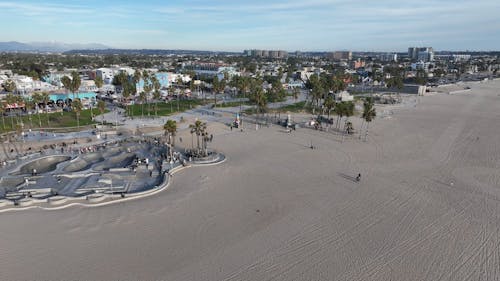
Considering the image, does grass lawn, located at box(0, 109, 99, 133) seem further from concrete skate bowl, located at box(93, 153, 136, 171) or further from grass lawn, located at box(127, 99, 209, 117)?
concrete skate bowl, located at box(93, 153, 136, 171)

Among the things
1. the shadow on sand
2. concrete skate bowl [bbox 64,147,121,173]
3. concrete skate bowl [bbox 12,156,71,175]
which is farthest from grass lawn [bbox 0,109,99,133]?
the shadow on sand

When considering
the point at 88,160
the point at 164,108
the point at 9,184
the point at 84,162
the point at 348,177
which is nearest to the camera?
the point at 9,184

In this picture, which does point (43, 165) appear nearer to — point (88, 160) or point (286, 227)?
point (88, 160)

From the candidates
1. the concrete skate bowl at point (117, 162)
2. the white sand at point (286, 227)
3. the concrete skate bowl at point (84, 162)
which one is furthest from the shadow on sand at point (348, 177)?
the concrete skate bowl at point (84, 162)

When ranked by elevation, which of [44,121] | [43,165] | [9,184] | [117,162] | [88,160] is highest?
[44,121]

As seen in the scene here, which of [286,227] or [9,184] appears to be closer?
[286,227]

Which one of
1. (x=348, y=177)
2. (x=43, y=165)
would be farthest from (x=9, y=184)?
(x=348, y=177)

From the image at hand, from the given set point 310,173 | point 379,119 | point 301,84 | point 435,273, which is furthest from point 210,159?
point 301,84

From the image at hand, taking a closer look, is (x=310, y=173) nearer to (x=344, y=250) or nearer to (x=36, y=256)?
(x=344, y=250)
